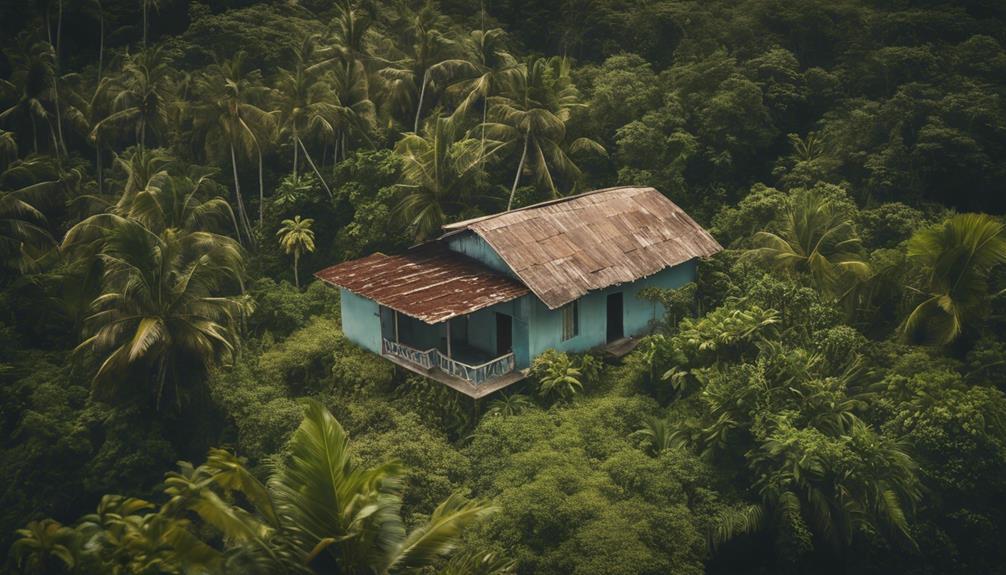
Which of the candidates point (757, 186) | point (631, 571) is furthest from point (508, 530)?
point (757, 186)

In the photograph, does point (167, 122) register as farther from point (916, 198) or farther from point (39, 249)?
point (916, 198)

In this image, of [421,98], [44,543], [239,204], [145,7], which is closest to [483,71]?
[421,98]

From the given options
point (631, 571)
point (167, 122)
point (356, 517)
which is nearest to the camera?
point (356, 517)

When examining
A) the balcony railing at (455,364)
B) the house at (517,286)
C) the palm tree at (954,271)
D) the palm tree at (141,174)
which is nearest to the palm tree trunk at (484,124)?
the house at (517,286)

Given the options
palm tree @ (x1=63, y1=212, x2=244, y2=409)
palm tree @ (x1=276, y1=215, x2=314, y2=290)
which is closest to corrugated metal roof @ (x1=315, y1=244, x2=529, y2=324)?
palm tree @ (x1=63, y1=212, x2=244, y2=409)

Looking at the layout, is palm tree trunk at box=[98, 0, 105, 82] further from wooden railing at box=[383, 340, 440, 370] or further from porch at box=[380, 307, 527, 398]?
wooden railing at box=[383, 340, 440, 370]
